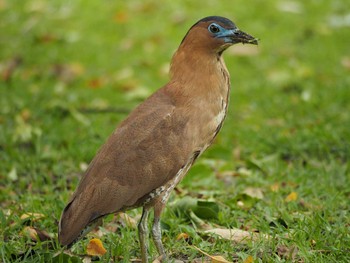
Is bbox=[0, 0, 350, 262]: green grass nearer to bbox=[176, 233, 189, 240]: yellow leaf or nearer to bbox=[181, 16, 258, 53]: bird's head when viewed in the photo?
bbox=[176, 233, 189, 240]: yellow leaf

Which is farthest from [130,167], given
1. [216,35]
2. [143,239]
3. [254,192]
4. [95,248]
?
[254,192]

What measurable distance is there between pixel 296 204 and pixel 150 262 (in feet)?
4.74

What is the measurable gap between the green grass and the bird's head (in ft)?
4.06

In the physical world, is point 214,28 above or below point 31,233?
above

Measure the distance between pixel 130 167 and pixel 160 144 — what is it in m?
0.23

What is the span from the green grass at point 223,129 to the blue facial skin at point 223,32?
4.21 ft

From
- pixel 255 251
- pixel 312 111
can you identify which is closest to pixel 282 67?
pixel 312 111

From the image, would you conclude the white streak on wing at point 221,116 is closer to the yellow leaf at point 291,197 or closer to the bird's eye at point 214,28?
the bird's eye at point 214,28

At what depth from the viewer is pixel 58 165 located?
259 inches

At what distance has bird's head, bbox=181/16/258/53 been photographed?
186 inches

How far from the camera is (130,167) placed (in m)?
4.52

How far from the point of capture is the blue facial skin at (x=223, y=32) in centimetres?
473

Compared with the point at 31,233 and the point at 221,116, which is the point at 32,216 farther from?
the point at 221,116

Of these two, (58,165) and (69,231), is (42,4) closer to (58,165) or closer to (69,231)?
(58,165)
